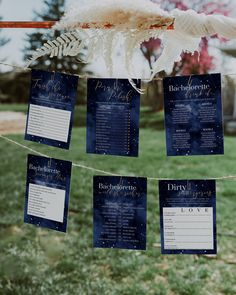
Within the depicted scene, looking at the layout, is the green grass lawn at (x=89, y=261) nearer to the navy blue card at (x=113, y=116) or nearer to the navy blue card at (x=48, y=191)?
the navy blue card at (x=48, y=191)

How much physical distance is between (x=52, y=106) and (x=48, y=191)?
0.22 m

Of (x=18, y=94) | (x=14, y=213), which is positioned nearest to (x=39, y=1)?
(x=18, y=94)

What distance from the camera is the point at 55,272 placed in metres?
2.77

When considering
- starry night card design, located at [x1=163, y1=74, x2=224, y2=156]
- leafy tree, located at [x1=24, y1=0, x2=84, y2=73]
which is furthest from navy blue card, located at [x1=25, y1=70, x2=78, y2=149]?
leafy tree, located at [x1=24, y1=0, x2=84, y2=73]

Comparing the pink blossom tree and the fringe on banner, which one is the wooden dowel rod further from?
the pink blossom tree

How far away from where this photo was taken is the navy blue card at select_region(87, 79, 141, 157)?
4.06ft

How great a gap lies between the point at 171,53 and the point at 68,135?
1.05 feet

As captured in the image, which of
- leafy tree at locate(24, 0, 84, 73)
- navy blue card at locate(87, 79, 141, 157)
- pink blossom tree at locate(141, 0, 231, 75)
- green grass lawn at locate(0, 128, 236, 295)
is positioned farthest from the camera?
pink blossom tree at locate(141, 0, 231, 75)

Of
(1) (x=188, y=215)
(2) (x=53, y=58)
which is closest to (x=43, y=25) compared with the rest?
(1) (x=188, y=215)

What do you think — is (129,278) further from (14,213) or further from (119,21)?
(119,21)

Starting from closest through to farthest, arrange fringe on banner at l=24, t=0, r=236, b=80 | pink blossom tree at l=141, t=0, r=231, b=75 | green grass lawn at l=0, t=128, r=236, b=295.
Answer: fringe on banner at l=24, t=0, r=236, b=80 < green grass lawn at l=0, t=128, r=236, b=295 < pink blossom tree at l=141, t=0, r=231, b=75

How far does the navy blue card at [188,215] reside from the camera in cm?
125

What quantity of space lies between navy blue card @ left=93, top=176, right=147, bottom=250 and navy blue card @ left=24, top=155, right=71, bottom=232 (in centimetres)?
9

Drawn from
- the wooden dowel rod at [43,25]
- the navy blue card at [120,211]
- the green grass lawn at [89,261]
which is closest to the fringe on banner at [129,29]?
the wooden dowel rod at [43,25]
